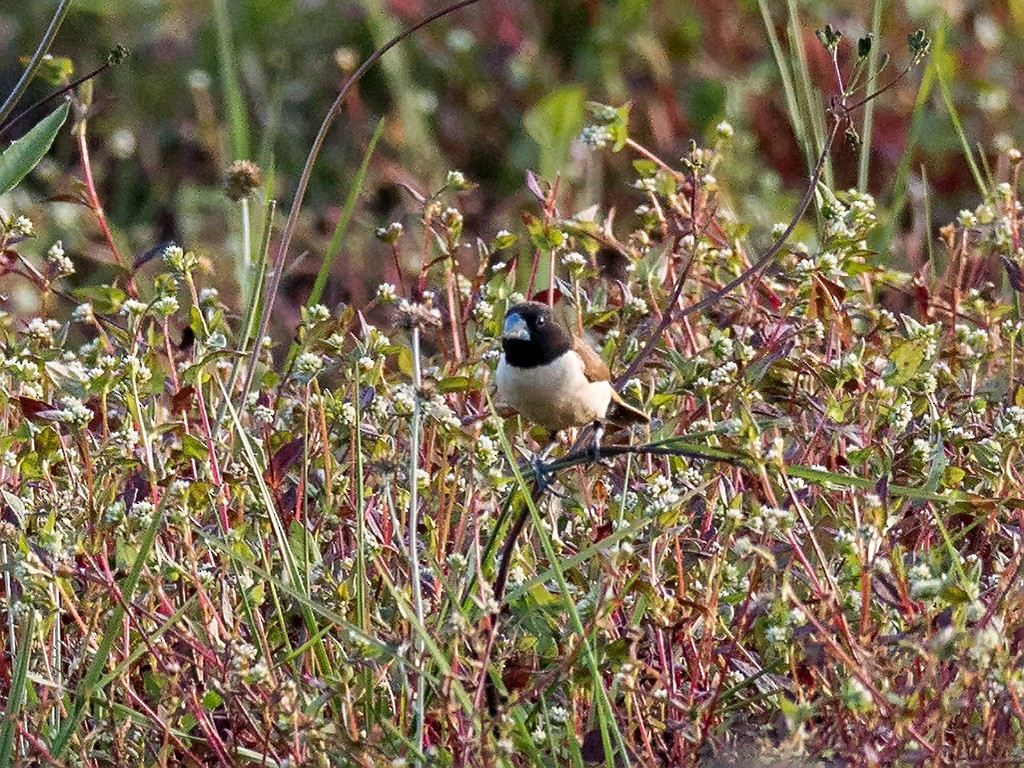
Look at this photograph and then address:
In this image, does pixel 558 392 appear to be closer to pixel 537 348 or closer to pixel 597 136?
pixel 537 348

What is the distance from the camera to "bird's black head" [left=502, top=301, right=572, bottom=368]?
2.43m

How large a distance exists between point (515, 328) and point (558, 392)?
0.11 metres

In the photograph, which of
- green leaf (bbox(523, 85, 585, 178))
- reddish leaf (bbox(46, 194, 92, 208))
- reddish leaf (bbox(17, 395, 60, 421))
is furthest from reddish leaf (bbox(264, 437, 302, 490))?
green leaf (bbox(523, 85, 585, 178))

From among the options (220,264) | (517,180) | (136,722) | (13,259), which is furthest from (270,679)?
(517,180)

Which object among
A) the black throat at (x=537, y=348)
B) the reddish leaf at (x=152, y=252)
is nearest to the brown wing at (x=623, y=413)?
the black throat at (x=537, y=348)

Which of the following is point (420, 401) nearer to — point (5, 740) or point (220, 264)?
point (5, 740)

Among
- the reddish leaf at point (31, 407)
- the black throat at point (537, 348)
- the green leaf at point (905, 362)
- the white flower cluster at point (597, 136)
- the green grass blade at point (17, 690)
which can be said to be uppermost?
the white flower cluster at point (597, 136)

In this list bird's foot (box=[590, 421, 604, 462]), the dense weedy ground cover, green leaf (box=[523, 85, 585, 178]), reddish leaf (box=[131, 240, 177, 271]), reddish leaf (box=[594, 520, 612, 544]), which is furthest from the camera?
green leaf (box=[523, 85, 585, 178])

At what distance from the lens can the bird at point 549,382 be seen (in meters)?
2.41

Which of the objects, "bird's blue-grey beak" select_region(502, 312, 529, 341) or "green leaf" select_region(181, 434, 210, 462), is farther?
"bird's blue-grey beak" select_region(502, 312, 529, 341)

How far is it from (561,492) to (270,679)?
667 mm

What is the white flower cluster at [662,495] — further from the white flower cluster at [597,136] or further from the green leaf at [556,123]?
the green leaf at [556,123]

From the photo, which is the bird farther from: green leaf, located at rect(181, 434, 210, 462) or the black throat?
green leaf, located at rect(181, 434, 210, 462)

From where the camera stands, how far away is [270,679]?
1932mm
